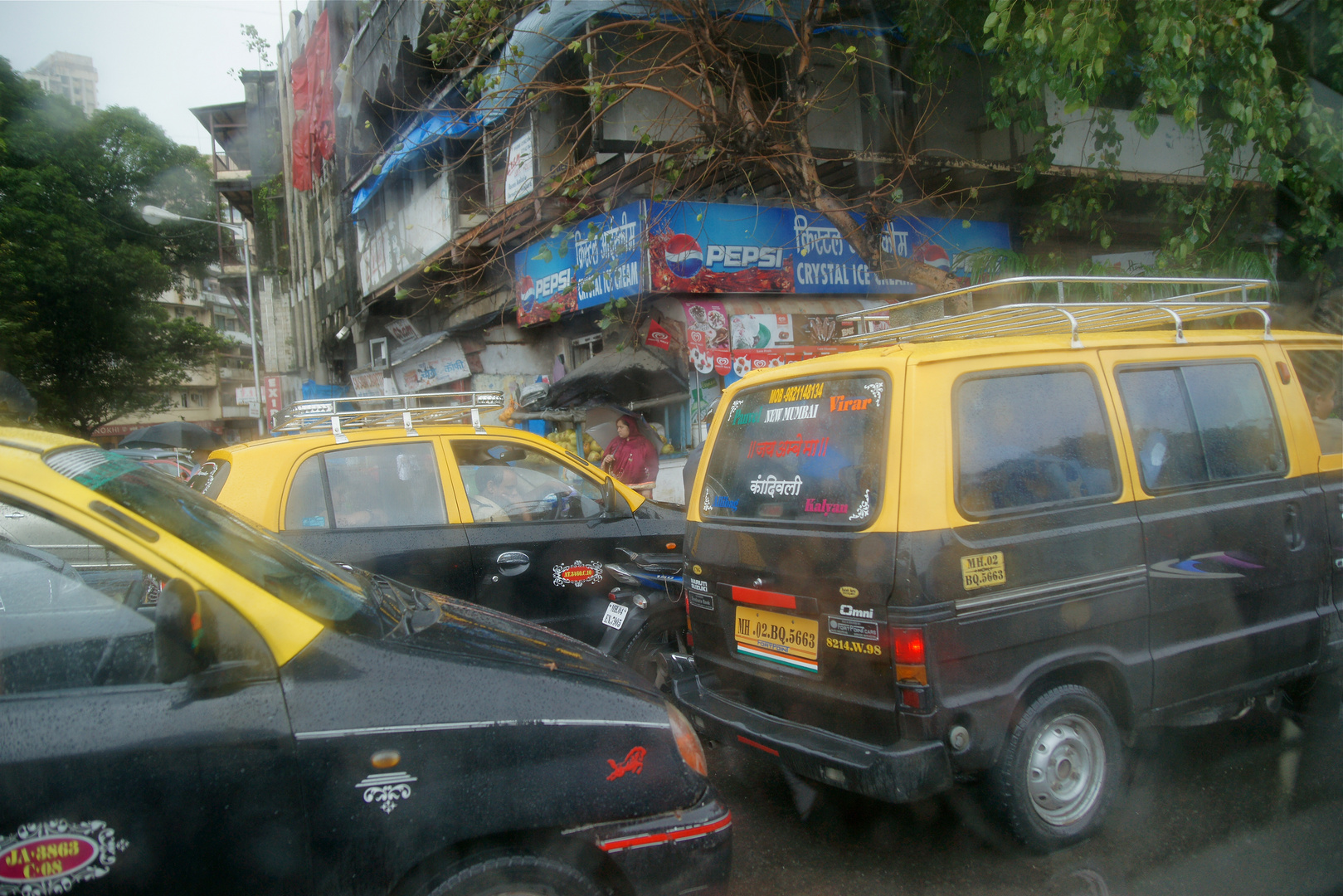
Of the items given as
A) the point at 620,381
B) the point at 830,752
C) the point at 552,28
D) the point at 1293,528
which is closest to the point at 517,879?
the point at 830,752

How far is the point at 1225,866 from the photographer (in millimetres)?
3191

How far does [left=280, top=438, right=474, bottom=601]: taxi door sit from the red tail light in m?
2.68

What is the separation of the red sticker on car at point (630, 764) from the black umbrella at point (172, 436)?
1807cm

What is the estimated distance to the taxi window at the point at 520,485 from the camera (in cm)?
496

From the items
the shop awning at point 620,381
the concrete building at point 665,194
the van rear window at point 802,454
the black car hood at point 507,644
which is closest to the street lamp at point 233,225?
the concrete building at point 665,194

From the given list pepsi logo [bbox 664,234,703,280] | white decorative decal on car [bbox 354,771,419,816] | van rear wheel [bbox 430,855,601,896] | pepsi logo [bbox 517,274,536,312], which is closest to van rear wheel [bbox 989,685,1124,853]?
van rear wheel [bbox 430,855,601,896]

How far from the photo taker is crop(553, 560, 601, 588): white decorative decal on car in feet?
16.4

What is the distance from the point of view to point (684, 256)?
29.9 feet

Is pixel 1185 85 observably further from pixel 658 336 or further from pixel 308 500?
pixel 308 500

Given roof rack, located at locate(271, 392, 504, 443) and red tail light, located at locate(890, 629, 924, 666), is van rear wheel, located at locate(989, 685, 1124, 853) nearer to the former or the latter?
red tail light, located at locate(890, 629, 924, 666)

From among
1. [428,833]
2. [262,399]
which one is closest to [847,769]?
[428,833]

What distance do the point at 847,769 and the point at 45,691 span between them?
242cm

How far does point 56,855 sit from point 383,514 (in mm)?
2977

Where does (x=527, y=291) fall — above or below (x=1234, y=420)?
above
